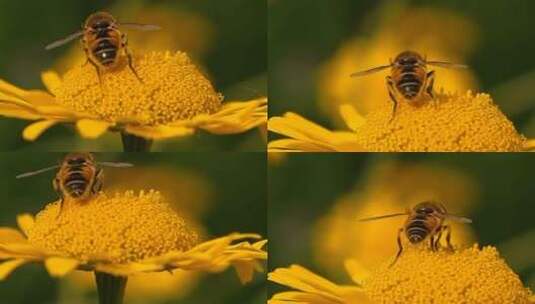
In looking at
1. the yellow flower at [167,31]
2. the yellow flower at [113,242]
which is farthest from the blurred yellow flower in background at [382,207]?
the yellow flower at [167,31]

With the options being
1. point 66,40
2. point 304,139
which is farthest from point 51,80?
point 304,139

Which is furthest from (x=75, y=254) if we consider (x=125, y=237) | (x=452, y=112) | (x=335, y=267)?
(x=452, y=112)

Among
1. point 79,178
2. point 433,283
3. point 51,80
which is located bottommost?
point 433,283

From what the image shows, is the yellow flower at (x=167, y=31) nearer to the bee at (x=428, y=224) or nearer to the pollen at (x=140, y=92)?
the pollen at (x=140, y=92)

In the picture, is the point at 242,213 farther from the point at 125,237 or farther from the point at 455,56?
the point at 455,56

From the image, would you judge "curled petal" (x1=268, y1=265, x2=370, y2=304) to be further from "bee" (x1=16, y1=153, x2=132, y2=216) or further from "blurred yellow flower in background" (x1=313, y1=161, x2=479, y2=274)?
"bee" (x1=16, y1=153, x2=132, y2=216)

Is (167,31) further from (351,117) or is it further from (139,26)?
(351,117)

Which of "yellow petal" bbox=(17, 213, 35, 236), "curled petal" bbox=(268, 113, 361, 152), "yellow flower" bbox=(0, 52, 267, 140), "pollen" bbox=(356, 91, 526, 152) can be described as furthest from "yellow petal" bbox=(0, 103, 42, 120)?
"pollen" bbox=(356, 91, 526, 152)
